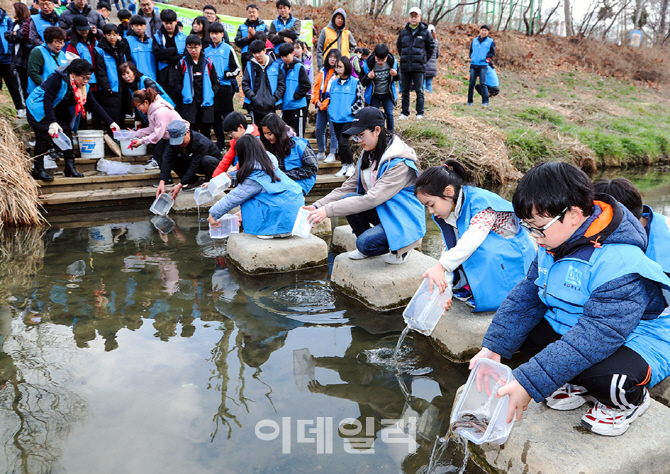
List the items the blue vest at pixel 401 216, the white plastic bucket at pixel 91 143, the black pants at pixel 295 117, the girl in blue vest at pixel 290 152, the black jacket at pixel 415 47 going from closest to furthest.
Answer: the blue vest at pixel 401 216
the girl in blue vest at pixel 290 152
the white plastic bucket at pixel 91 143
the black pants at pixel 295 117
the black jacket at pixel 415 47

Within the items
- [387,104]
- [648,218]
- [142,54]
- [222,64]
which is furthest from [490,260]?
[142,54]

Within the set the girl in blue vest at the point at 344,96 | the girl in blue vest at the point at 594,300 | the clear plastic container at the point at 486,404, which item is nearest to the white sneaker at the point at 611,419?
the girl in blue vest at the point at 594,300

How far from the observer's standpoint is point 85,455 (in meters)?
2.47

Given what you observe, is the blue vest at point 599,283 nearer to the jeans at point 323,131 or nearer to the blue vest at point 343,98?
the blue vest at point 343,98

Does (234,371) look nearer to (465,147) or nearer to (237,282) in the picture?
(237,282)

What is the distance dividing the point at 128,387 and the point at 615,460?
2624 mm

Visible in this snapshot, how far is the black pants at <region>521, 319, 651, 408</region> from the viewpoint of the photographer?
1.99m

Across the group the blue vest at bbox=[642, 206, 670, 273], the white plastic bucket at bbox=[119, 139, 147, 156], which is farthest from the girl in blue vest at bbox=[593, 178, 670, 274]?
the white plastic bucket at bbox=[119, 139, 147, 156]

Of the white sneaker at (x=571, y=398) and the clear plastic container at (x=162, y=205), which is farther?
the clear plastic container at (x=162, y=205)

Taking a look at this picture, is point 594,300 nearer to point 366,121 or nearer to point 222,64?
point 366,121

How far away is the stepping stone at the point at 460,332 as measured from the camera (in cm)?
323

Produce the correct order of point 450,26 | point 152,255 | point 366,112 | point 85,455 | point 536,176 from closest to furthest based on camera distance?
1. point 536,176
2. point 85,455
3. point 366,112
4. point 152,255
5. point 450,26

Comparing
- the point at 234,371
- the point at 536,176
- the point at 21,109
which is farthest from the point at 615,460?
the point at 21,109

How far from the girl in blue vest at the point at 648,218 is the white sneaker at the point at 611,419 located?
876 mm
